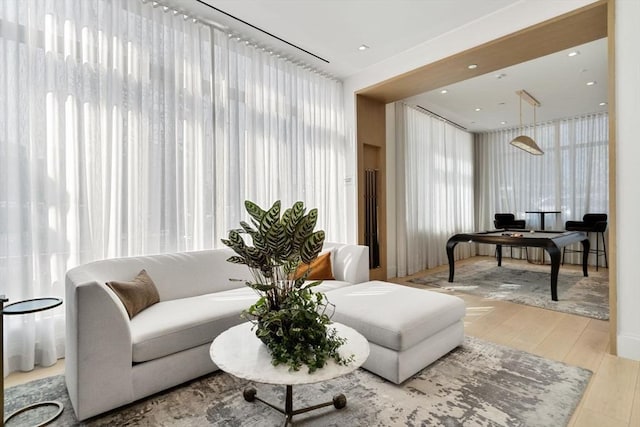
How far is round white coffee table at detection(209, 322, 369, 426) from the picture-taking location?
1418 mm

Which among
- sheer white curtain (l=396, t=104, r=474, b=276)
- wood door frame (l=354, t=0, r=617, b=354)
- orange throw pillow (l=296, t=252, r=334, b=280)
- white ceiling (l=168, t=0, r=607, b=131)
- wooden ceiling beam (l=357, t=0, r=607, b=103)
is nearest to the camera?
wood door frame (l=354, t=0, r=617, b=354)

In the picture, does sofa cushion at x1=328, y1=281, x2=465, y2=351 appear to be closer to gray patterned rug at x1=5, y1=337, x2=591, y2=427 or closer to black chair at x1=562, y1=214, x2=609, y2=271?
gray patterned rug at x1=5, y1=337, x2=591, y2=427

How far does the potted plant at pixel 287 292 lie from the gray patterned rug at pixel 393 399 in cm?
51

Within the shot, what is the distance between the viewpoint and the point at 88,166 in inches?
104

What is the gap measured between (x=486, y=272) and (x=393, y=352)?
4.51m

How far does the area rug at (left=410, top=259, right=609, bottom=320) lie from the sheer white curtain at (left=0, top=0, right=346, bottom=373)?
3.16 m

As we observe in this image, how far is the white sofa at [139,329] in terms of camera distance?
5.77 ft

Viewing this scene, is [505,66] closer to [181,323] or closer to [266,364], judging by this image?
[266,364]

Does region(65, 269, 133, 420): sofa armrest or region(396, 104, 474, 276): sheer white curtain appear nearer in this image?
region(65, 269, 133, 420): sofa armrest

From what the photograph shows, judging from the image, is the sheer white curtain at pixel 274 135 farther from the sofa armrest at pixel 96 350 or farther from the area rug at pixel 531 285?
the area rug at pixel 531 285

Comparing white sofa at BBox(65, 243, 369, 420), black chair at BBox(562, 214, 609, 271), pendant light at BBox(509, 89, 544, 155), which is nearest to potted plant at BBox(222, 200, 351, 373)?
white sofa at BBox(65, 243, 369, 420)

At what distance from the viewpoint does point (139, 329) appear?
2.00m

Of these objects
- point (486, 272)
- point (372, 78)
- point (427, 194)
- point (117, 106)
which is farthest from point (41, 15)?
point (486, 272)

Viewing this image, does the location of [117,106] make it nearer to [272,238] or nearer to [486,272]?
[272,238]
